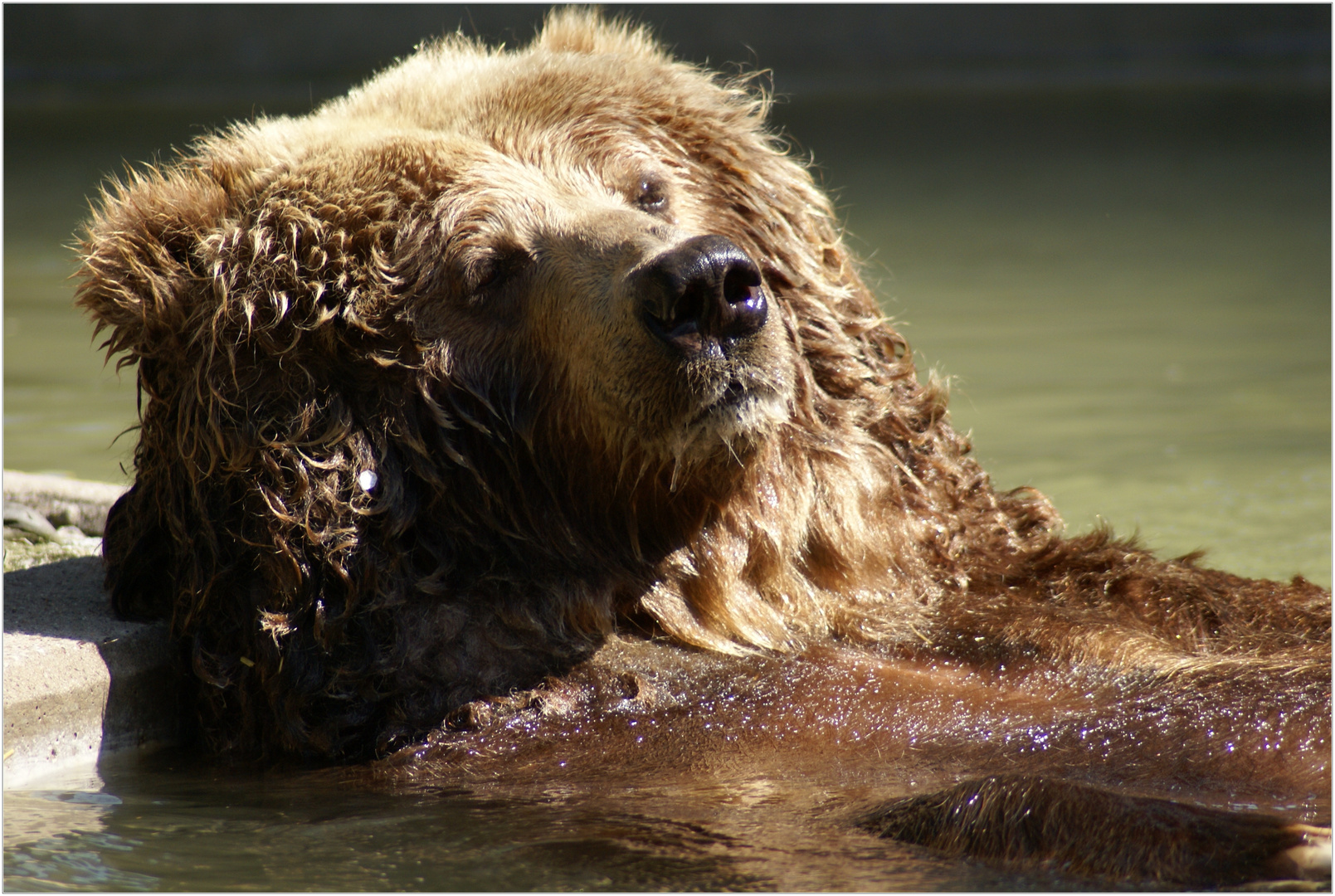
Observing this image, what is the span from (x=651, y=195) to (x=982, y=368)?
4.54m

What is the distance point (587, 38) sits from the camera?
→ 417cm

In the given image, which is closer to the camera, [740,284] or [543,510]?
[740,284]

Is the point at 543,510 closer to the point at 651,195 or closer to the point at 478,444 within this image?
the point at 478,444

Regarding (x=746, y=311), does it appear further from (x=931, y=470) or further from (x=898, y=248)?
(x=898, y=248)

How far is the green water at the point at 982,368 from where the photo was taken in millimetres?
2941

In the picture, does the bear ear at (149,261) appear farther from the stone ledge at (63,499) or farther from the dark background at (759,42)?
the dark background at (759,42)

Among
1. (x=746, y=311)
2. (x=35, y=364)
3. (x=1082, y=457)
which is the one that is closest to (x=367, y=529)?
(x=746, y=311)

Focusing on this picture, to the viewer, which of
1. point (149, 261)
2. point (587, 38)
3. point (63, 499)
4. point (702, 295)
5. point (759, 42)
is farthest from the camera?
point (759, 42)

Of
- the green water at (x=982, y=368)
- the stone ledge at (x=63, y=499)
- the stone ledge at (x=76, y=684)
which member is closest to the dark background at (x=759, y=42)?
the green water at (x=982, y=368)

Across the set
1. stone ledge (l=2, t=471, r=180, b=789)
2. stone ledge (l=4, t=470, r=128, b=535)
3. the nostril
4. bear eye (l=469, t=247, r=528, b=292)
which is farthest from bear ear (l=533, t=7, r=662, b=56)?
stone ledge (l=4, t=470, r=128, b=535)

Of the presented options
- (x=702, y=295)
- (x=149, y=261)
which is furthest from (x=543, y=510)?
(x=149, y=261)

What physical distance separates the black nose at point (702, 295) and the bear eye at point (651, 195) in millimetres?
588

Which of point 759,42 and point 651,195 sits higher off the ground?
point 759,42

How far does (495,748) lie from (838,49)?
2154cm
